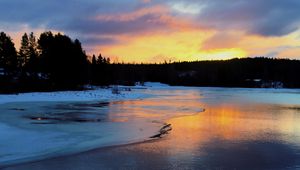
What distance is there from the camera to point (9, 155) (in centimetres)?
970

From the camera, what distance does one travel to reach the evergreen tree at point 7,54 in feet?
191

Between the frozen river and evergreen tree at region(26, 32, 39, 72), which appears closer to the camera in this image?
the frozen river

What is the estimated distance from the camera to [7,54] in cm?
5894

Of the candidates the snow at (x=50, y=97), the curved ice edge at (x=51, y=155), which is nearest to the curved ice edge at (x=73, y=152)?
the curved ice edge at (x=51, y=155)

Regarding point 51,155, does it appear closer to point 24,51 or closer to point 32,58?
point 32,58

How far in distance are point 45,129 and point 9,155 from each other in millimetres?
4711

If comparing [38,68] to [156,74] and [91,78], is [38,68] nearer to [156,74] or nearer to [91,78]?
[91,78]

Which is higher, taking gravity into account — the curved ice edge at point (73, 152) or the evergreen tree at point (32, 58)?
the evergreen tree at point (32, 58)

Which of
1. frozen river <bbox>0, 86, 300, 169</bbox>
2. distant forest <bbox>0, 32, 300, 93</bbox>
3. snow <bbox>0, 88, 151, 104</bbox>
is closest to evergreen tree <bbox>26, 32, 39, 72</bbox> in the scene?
distant forest <bbox>0, 32, 300, 93</bbox>

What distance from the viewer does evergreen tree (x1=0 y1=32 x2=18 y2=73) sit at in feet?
191

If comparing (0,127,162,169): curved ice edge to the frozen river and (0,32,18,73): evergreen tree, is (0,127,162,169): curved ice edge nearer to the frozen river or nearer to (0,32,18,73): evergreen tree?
the frozen river

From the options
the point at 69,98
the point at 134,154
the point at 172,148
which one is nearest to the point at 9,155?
the point at 134,154

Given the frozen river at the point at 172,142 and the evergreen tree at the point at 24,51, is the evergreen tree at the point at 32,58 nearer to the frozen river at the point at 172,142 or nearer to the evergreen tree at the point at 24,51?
the evergreen tree at the point at 24,51

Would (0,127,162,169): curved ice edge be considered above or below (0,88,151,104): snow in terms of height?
below
